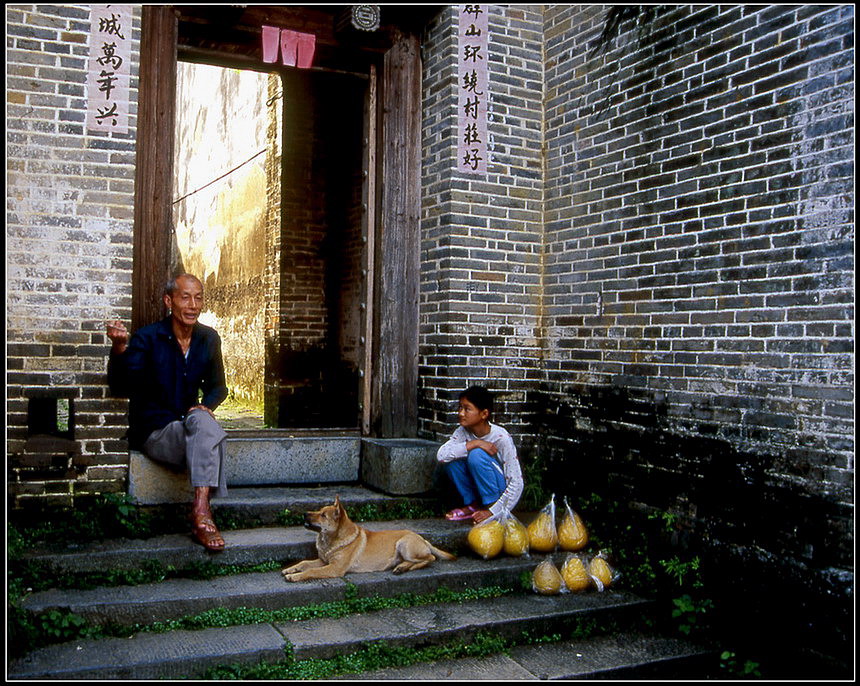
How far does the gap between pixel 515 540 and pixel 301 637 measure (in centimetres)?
173

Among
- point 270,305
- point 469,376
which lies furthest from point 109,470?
point 270,305

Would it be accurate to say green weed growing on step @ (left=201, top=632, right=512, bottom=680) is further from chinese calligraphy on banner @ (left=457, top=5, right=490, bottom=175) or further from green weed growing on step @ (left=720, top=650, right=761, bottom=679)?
chinese calligraphy on banner @ (left=457, top=5, right=490, bottom=175)

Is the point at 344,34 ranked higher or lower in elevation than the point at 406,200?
higher

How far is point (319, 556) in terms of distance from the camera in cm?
477

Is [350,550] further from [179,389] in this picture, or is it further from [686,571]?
[686,571]

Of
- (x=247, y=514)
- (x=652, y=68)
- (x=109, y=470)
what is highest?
(x=652, y=68)

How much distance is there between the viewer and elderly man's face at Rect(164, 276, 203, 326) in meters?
5.10

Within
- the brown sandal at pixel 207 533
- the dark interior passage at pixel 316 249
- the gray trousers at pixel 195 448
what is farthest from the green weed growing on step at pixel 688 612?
the dark interior passage at pixel 316 249

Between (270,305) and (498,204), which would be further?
(270,305)

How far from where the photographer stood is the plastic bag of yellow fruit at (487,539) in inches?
202

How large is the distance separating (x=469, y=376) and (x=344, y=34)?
3099 millimetres

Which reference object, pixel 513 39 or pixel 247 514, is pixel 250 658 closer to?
pixel 247 514

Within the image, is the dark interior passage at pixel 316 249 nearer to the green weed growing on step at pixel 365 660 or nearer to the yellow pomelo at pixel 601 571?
the yellow pomelo at pixel 601 571

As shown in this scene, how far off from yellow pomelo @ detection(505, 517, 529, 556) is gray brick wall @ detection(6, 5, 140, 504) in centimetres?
268
